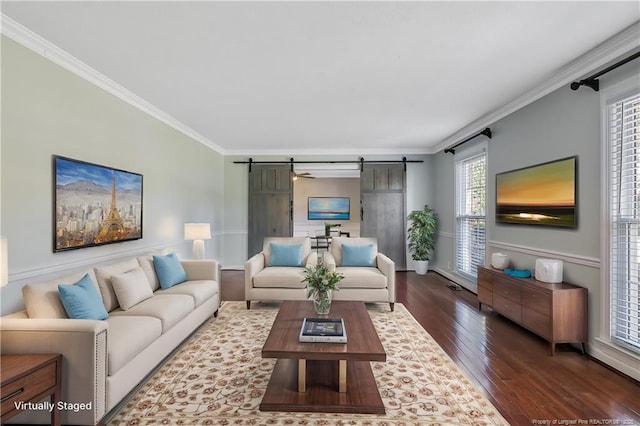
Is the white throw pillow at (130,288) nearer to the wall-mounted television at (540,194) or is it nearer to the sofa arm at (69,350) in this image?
the sofa arm at (69,350)

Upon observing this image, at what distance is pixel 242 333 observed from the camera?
3281 millimetres

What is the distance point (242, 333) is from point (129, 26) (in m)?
2.95

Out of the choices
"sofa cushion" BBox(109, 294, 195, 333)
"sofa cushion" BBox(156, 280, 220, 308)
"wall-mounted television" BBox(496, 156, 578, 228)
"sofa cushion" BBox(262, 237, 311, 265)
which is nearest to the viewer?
"sofa cushion" BBox(109, 294, 195, 333)

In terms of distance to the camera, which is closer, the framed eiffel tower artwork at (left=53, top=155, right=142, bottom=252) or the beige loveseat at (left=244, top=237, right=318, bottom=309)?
the framed eiffel tower artwork at (left=53, top=155, right=142, bottom=252)

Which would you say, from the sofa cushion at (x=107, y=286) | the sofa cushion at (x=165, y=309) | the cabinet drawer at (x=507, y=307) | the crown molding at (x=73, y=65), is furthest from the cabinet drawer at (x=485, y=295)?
the crown molding at (x=73, y=65)

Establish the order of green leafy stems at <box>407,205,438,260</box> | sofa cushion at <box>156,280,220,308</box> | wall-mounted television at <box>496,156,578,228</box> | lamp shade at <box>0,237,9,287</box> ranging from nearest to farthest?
1. lamp shade at <box>0,237,9,287</box>
2. wall-mounted television at <box>496,156,578,228</box>
3. sofa cushion at <box>156,280,220,308</box>
4. green leafy stems at <box>407,205,438,260</box>

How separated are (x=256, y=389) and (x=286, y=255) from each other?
2.31 m

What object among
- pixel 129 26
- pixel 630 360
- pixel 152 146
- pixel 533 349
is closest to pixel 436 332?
pixel 533 349

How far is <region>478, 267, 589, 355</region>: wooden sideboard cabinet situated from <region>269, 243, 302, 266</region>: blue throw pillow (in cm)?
271

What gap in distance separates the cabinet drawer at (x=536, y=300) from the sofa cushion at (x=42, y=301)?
401 cm

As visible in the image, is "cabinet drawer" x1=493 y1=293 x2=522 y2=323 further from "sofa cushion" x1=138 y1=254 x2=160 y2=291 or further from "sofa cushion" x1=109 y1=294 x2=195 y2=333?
"sofa cushion" x1=138 y1=254 x2=160 y2=291

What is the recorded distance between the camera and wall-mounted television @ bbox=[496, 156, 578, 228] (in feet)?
9.75

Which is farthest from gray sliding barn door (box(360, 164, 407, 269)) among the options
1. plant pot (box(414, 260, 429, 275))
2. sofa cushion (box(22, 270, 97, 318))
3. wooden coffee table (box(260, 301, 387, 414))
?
sofa cushion (box(22, 270, 97, 318))

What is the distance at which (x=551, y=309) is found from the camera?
279 cm
